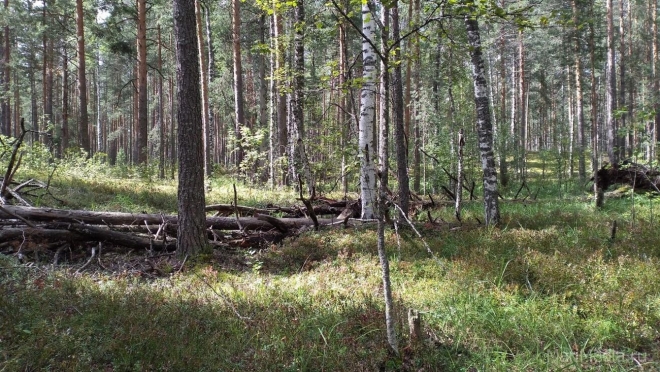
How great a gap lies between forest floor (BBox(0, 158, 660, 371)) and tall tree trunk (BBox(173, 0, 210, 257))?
2.94ft

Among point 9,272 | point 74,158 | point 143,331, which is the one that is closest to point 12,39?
point 74,158

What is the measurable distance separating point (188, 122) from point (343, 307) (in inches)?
146

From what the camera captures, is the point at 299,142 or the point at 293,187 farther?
the point at 293,187

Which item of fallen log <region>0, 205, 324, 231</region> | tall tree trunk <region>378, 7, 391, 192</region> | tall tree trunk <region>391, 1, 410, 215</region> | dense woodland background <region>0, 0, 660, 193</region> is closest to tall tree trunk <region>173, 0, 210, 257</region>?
dense woodland background <region>0, 0, 660, 193</region>

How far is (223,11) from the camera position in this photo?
80.8 feet

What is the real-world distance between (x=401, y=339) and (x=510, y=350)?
3.34 ft

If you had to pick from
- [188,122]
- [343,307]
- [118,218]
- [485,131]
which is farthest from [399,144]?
[118,218]

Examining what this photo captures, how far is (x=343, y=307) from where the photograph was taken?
15.4 ft

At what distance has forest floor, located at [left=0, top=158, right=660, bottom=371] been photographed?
3.61 metres

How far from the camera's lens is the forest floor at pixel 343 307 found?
3.61 metres

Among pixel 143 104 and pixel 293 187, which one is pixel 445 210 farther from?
pixel 143 104

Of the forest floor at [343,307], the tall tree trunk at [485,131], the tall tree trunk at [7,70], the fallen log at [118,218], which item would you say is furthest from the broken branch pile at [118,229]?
the tall tree trunk at [7,70]

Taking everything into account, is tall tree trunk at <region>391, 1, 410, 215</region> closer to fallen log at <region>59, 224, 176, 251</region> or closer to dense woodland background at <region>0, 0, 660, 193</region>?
dense woodland background at <region>0, 0, 660, 193</region>

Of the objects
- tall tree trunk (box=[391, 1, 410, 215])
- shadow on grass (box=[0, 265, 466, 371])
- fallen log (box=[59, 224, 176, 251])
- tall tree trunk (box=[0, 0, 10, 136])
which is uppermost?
tall tree trunk (box=[0, 0, 10, 136])
